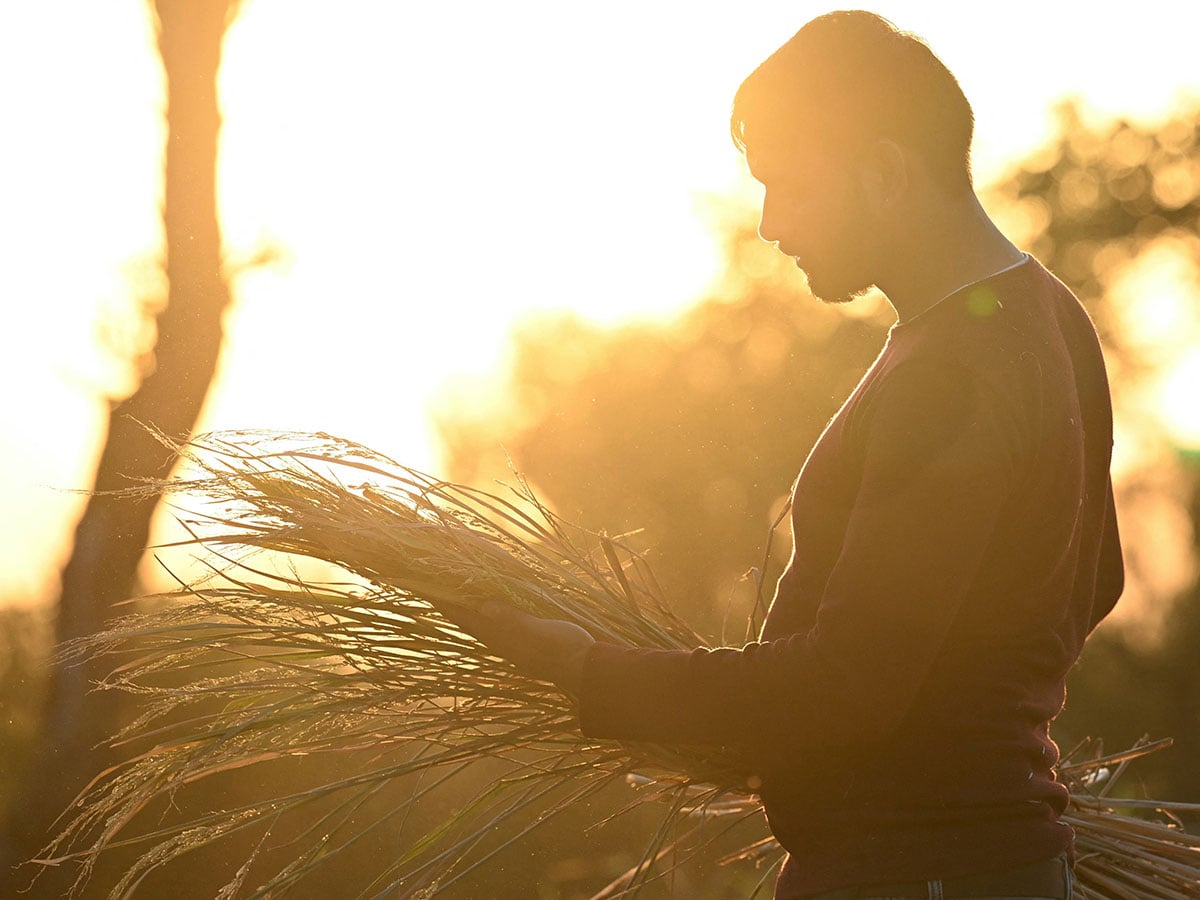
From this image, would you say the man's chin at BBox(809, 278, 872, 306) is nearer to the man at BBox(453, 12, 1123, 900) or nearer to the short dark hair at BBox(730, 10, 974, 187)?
the man at BBox(453, 12, 1123, 900)

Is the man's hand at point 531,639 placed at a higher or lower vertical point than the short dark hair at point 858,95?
lower

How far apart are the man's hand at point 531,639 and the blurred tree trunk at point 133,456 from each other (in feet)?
12.1

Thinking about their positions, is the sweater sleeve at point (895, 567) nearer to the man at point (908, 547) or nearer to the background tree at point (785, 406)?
the man at point (908, 547)

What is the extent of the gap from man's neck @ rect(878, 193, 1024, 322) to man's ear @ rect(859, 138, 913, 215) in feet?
0.14

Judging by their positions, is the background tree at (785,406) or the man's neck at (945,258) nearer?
the man's neck at (945,258)

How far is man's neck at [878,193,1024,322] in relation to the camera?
1.56 m

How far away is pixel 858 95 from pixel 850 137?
47 millimetres

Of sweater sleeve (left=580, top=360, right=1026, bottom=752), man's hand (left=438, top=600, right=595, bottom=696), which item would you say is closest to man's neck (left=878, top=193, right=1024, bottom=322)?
sweater sleeve (left=580, top=360, right=1026, bottom=752)

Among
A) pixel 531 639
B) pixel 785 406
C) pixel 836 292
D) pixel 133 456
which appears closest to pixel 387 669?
pixel 531 639

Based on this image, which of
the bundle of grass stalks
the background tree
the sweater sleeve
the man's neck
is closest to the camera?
the sweater sleeve

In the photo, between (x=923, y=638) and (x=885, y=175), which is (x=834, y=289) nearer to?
(x=885, y=175)

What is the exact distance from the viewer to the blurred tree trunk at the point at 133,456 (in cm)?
554

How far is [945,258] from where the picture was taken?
1563 millimetres

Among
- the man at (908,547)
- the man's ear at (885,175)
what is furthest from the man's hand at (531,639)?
the man's ear at (885,175)
